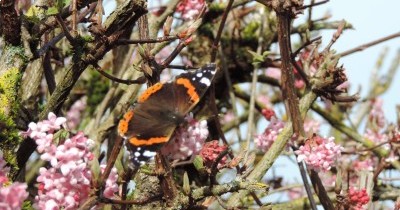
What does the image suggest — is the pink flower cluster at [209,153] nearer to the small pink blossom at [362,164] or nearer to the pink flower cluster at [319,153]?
the pink flower cluster at [319,153]

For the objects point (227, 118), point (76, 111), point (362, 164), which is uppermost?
point (227, 118)

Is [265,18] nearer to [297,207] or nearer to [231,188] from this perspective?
[297,207]

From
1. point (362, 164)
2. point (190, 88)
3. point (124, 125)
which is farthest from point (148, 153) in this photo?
point (362, 164)

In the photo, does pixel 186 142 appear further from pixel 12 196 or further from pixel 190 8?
pixel 190 8

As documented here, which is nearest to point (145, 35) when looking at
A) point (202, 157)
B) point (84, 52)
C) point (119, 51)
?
point (84, 52)

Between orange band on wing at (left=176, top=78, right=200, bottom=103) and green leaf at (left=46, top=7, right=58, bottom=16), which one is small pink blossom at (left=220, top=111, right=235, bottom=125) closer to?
orange band on wing at (left=176, top=78, right=200, bottom=103)

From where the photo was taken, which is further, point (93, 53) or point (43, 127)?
point (93, 53)
